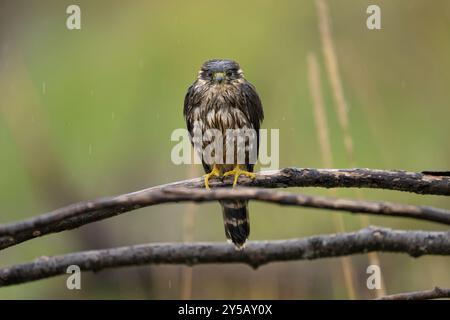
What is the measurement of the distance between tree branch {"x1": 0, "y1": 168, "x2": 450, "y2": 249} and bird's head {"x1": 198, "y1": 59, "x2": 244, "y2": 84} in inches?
25.8

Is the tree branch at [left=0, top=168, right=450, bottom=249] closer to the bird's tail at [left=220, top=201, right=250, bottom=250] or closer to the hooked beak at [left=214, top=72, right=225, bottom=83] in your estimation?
the bird's tail at [left=220, top=201, right=250, bottom=250]

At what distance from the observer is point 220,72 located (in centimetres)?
360

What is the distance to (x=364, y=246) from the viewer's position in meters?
2.20

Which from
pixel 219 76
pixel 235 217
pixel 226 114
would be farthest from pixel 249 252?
pixel 219 76

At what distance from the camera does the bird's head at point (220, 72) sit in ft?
11.8

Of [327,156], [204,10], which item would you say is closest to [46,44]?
[204,10]

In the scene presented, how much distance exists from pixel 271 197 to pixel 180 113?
12.9 feet

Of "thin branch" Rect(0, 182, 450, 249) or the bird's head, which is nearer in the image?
"thin branch" Rect(0, 182, 450, 249)

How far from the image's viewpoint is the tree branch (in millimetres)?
1473

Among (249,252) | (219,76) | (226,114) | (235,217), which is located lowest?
(249,252)

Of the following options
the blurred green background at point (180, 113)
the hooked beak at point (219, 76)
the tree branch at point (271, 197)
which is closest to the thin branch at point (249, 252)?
the tree branch at point (271, 197)

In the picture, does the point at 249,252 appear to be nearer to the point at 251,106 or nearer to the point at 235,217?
the point at 235,217

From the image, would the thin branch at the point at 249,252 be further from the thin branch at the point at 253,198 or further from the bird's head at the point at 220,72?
the bird's head at the point at 220,72

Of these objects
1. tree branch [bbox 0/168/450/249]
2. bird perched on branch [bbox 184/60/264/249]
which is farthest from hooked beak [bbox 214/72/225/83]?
tree branch [bbox 0/168/450/249]
